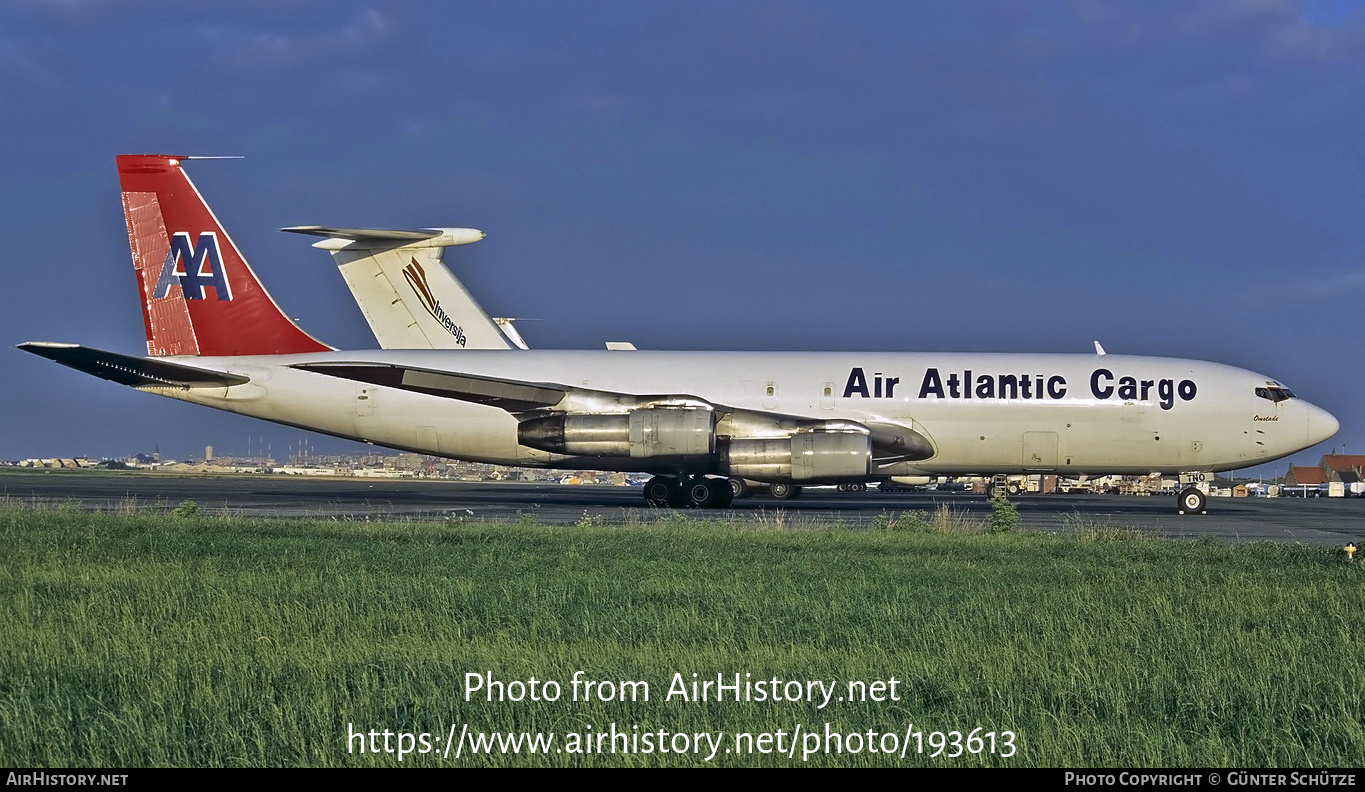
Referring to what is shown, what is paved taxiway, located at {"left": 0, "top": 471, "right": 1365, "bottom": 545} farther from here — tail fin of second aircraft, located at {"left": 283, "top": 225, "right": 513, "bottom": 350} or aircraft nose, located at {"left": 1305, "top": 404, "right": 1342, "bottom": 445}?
tail fin of second aircraft, located at {"left": 283, "top": 225, "right": 513, "bottom": 350}

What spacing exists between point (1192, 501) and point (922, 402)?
7.93 meters

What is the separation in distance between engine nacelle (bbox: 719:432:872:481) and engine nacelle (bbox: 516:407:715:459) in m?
0.82

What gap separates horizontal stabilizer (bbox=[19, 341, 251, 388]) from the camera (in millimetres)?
28656

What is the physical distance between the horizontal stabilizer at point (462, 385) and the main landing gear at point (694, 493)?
3474 mm

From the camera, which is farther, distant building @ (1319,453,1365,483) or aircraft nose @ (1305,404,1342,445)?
distant building @ (1319,453,1365,483)

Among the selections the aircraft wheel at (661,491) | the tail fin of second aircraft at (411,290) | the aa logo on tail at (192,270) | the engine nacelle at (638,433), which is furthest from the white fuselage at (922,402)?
the tail fin of second aircraft at (411,290)

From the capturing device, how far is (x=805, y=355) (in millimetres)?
32000

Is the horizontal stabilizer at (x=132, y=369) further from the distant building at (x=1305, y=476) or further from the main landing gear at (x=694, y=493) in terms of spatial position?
the distant building at (x=1305, y=476)

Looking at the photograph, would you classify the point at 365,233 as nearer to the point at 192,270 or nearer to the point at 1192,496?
the point at 192,270

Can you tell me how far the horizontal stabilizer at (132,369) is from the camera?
94.0 ft

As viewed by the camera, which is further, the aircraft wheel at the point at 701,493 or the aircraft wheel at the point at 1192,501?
the aircraft wheel at the point at 1192,501

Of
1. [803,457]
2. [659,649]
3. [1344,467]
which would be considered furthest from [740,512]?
[1344,467]

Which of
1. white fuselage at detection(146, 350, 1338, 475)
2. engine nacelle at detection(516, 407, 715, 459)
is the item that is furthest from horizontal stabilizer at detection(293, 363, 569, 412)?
engine nacelle at detection(516, 407, 715, 459)
